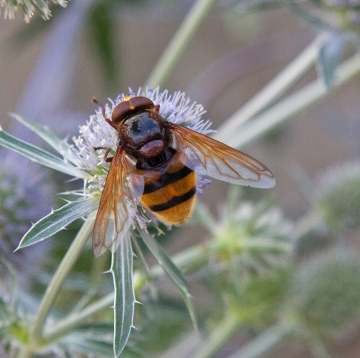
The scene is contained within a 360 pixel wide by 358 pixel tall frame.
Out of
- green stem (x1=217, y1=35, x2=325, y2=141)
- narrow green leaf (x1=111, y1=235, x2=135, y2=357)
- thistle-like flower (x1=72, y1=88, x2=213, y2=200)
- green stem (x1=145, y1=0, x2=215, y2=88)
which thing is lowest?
narrow green leaf (x1=111, y1=235, x2=135, y2=357)

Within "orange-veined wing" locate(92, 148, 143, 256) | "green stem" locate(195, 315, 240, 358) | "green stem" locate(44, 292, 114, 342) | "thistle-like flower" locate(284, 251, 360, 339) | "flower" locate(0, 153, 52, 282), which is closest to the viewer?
"orange-veined wing" locate(92, 148, 143, 256)

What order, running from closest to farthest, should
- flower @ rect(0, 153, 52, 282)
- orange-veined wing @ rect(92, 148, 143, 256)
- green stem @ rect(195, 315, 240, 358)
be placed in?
orange-veined wing @ rect(92, 148, 143, 256)
flower @ rect(0, 153, 52, 282)
green stem @ rect(195, 315, 240, 358)

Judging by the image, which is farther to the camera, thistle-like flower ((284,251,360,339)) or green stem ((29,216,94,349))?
thistle-like flower ((284,251,360,339))

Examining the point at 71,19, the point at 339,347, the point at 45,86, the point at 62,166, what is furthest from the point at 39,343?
the point at 339,347

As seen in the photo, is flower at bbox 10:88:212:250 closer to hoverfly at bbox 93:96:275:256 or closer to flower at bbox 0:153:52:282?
hoverfly at bbox 93:96:275:256

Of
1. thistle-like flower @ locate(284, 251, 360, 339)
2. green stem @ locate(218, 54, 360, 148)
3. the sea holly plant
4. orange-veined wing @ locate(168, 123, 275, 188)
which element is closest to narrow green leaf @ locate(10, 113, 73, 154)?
the sea holly plant

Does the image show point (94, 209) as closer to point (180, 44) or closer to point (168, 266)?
point (168, 266)

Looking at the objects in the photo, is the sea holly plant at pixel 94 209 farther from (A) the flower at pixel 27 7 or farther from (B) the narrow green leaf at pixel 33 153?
(A) the flower at pixel 27 7

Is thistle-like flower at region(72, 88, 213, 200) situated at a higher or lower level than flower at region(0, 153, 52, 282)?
lower

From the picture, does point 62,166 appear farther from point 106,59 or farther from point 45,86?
point 106,59
